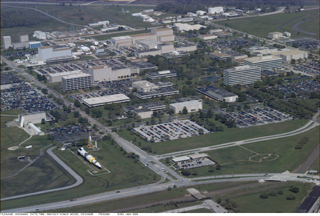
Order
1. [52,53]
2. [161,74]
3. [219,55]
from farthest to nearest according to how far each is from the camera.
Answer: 1. [52,53]
2. [219,55]
3. [161,74]

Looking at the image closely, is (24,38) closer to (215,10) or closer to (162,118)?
(215,10)

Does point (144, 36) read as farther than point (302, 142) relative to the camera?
Yes

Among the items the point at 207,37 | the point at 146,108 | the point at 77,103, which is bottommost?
the point at 77,103

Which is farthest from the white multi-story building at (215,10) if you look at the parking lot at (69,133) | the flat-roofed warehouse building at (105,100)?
the parking lot at (69,133)

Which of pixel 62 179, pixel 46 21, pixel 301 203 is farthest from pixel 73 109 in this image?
pixel 46 21

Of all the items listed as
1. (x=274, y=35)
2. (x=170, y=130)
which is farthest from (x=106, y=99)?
(x=274, y=35)

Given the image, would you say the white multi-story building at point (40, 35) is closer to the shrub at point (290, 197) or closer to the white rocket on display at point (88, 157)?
the white rocket on display at point (88, 157)

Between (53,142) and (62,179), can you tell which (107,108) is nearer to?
(53,142)
